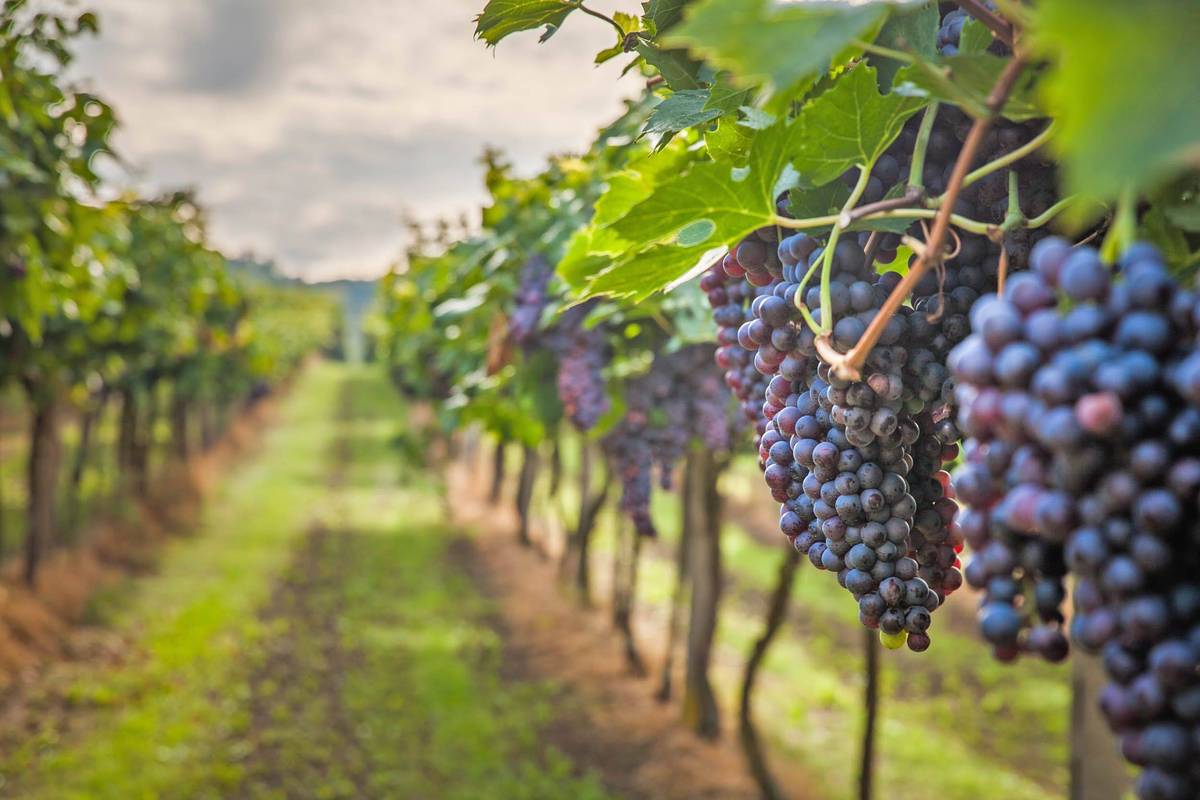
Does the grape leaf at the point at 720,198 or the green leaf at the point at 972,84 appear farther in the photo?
the grape leaf at the point at 720,198

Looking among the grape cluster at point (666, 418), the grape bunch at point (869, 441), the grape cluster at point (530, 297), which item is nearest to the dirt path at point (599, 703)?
the grape cluster at point (666, 418)

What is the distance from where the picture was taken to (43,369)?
10.0 metres

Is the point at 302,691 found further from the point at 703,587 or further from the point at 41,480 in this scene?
the point at 703,587

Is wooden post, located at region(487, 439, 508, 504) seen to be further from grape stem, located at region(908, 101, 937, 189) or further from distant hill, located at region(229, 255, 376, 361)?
grape stem, located at region(908, 101, 937, 189)

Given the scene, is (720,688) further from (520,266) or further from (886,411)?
(886,411)

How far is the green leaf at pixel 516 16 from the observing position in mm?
1430

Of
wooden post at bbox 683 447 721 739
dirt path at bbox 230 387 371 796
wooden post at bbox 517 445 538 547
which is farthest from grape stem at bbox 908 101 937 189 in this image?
wooden post at bbox 517 445 538 547

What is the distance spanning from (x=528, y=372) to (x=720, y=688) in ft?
23.2

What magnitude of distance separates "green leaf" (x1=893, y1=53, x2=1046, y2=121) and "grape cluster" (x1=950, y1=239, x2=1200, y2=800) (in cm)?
18

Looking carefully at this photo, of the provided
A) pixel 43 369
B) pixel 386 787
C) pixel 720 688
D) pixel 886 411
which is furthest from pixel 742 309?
pixel 43 369

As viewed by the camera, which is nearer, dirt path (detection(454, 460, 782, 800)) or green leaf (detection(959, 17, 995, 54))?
green leaf (detection(959, 17, 995, 54))

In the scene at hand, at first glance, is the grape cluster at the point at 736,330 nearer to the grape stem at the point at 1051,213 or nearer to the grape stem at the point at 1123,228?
the grape stem at the point at 1051,213

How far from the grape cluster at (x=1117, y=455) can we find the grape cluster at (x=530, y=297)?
3235mm

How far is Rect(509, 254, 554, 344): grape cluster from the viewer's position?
3977 millimetres
